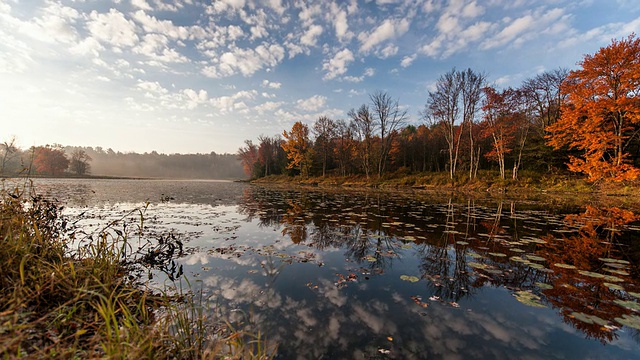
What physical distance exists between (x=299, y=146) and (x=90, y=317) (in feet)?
165

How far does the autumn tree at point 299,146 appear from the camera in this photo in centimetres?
5103

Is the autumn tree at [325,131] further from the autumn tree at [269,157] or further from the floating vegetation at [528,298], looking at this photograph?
the floating vegetation at [528,298]

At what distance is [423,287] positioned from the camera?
4348 mm

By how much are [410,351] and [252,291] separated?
2.51 metres

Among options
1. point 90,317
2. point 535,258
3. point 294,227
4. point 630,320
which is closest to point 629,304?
point 630,320

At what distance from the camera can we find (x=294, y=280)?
180 inches

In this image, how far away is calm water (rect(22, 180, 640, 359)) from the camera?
2906 millimetres

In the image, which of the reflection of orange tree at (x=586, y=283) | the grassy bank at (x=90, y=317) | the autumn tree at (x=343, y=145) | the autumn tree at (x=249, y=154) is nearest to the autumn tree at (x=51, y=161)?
the autumn tree at (x=249, y=154)

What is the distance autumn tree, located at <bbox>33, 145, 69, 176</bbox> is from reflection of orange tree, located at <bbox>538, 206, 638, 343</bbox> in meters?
101

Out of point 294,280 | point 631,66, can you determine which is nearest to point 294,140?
point 631,66

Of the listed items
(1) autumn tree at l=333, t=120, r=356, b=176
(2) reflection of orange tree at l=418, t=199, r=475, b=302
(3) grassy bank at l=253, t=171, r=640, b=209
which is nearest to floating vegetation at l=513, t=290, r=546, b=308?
(2) reflection of orange tree at l=418, t=199, r=475, b=302

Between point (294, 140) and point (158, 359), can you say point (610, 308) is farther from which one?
point (294, 140)

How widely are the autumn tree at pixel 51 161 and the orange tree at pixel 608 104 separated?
354 ft

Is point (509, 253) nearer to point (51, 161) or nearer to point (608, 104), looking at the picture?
point (608, 104)
